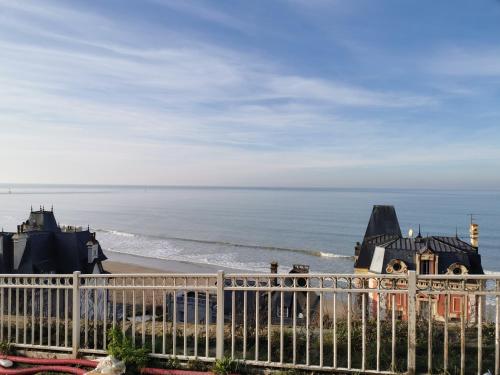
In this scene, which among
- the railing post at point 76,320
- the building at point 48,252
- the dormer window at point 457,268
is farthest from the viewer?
the building at point 48,252

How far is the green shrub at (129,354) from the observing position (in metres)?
6.15

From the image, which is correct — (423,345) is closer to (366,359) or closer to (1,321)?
(366,359)

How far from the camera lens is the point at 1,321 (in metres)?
7.24

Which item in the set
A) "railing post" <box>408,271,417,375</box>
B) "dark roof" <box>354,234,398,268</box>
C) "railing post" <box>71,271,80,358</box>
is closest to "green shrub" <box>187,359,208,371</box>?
"railing post" <box>71,271,80,358</box>

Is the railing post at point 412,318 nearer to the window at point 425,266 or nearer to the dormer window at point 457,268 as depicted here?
the window at point 425,266

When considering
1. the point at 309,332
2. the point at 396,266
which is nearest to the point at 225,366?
the point at 309,332

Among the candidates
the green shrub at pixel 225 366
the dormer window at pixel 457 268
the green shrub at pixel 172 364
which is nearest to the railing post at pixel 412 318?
the green shrub at pixel 225 366

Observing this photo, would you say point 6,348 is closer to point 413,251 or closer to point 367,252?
point 413,251

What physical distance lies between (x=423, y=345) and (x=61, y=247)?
2293cm

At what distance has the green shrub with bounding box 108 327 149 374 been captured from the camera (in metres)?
6.15

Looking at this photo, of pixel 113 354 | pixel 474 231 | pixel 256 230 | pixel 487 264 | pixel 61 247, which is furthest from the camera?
pixel 256 230

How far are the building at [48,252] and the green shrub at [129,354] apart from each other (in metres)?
18.4

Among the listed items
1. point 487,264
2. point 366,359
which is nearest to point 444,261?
point 366,359

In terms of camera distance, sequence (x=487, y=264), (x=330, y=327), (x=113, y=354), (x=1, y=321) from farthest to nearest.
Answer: (x=487, y=264), (x=330, y=327), (x=1, y=321), (x=113, y=354)
